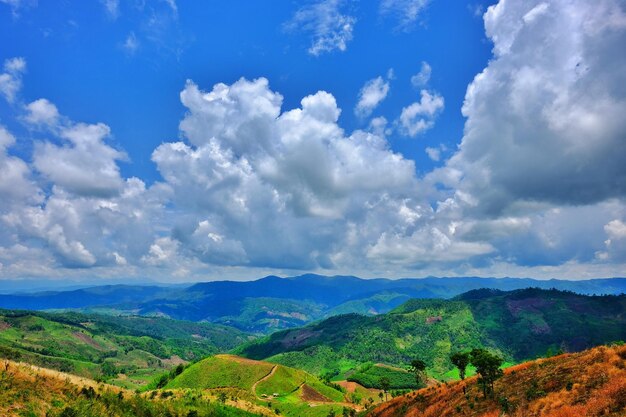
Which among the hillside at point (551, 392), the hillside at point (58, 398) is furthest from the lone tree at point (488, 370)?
the hillside at point (58, 398)

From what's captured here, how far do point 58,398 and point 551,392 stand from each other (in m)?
78.6

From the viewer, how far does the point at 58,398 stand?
61375 mm

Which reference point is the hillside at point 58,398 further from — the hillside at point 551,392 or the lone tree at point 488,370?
the lone tree at point 488,370

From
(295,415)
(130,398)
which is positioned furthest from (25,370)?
(295,415)

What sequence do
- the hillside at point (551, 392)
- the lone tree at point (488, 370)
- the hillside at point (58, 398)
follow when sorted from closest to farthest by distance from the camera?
the hillside at point (551, 392) → the hillside at point (58, 398) → the lone tree at point (488, 370)

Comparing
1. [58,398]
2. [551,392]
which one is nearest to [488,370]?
[551,392]

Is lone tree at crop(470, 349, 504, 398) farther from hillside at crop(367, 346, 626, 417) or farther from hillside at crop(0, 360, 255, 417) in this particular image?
hillside at crop(0, 360, 255, 417)

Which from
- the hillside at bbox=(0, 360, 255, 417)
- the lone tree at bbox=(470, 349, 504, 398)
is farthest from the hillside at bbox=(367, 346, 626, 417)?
the hillside at bbox=(0, 360, 255, 417)

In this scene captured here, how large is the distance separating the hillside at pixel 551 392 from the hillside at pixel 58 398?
192ft

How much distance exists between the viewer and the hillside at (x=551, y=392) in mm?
45500

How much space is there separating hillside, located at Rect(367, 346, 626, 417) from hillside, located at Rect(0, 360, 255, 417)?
58.5 m

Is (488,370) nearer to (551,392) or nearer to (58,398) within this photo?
(551,392)

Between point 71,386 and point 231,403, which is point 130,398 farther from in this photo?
point 231,403

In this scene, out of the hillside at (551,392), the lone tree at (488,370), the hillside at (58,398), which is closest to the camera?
the hillside at (551,392)
